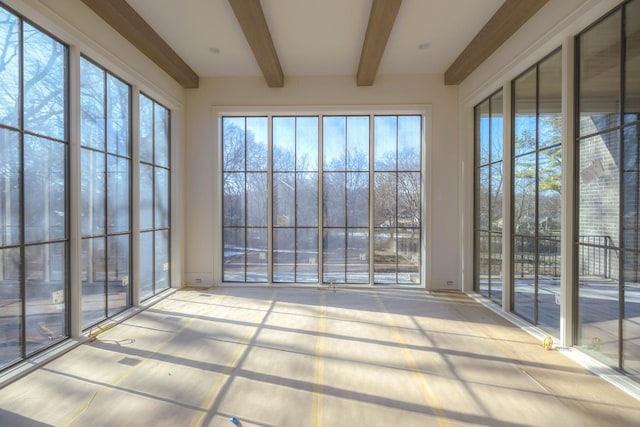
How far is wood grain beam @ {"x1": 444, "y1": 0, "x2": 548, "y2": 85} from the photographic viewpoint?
4125mm

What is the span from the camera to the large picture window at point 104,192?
4227mm

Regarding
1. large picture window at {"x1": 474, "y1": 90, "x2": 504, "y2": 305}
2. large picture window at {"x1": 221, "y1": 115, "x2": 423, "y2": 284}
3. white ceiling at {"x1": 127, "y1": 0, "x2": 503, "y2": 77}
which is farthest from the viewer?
large picture window at {"x1": 221, "y1": 115, "x2": 423, "y2": 284}

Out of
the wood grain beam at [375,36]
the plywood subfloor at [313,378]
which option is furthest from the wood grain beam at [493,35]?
the plywood subfloor at [313,378]

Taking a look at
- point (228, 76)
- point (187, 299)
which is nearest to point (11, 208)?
point (187, 299)

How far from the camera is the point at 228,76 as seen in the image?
6.65m

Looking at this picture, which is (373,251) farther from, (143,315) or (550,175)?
(143,315)

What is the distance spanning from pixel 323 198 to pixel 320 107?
5.96 ft

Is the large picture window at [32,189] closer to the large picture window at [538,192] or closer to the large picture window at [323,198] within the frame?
the large picture window at [323,198]

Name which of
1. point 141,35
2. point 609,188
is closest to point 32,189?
point 141,35

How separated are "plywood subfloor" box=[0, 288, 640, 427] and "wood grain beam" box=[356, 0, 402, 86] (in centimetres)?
410

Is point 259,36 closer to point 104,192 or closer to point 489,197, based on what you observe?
point 104,192

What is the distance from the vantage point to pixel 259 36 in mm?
4742

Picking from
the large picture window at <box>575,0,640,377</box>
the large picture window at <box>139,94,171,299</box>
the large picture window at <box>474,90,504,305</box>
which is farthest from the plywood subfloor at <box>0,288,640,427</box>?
the large picture window at <box>139,94,171,299</box>

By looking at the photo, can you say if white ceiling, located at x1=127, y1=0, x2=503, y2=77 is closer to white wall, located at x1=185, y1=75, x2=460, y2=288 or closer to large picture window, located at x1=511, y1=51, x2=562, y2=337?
white wall, located at x1=185, y1=75, x2=460, y2=288
